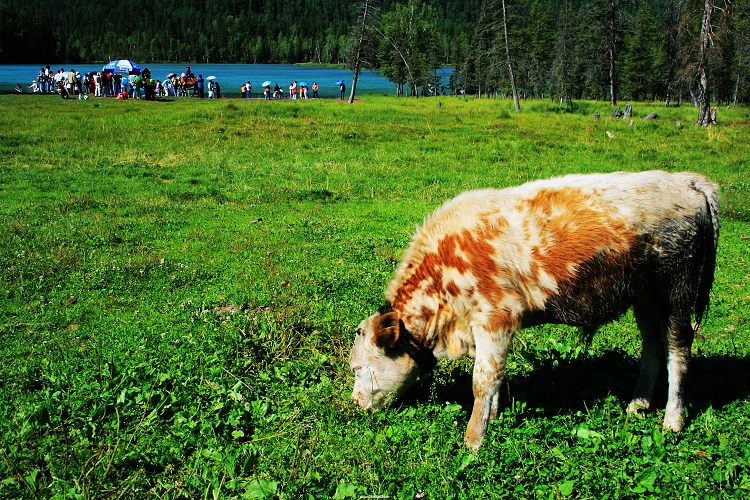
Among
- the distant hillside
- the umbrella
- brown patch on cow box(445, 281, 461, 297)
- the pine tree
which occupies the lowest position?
brown patch on cow box(445, 281, 461, 297)

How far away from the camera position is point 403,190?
16.0 m

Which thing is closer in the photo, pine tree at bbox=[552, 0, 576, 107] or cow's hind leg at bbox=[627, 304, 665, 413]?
cow's hind leg at bbox=[627, 304, 665, 413]

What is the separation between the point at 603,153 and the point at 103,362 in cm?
1985

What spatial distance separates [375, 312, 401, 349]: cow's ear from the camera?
5.18 metres

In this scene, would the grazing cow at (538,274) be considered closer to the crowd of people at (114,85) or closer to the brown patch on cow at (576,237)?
the brown patch on cow at (576,237)

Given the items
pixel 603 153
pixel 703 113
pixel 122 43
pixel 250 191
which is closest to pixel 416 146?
pixel 603 153

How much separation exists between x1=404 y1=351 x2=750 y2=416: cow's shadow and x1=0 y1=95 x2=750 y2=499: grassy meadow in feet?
0.08

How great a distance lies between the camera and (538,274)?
503 cm

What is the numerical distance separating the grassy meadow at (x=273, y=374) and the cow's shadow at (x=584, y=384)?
1.0 inches

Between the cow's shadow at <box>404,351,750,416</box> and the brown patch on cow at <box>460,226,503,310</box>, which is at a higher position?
the brown patch on cow at <box>460,226,503,310</box>

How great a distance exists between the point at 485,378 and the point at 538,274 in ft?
3.23

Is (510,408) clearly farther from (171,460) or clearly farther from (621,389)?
(171,460)

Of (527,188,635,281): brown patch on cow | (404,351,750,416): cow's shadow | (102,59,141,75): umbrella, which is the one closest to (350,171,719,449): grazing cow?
(527,188,635,281): brown patch on cow

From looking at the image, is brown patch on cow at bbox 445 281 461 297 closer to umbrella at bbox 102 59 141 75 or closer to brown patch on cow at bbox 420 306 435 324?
brown patch on cow at bbox 420 306 435 324
